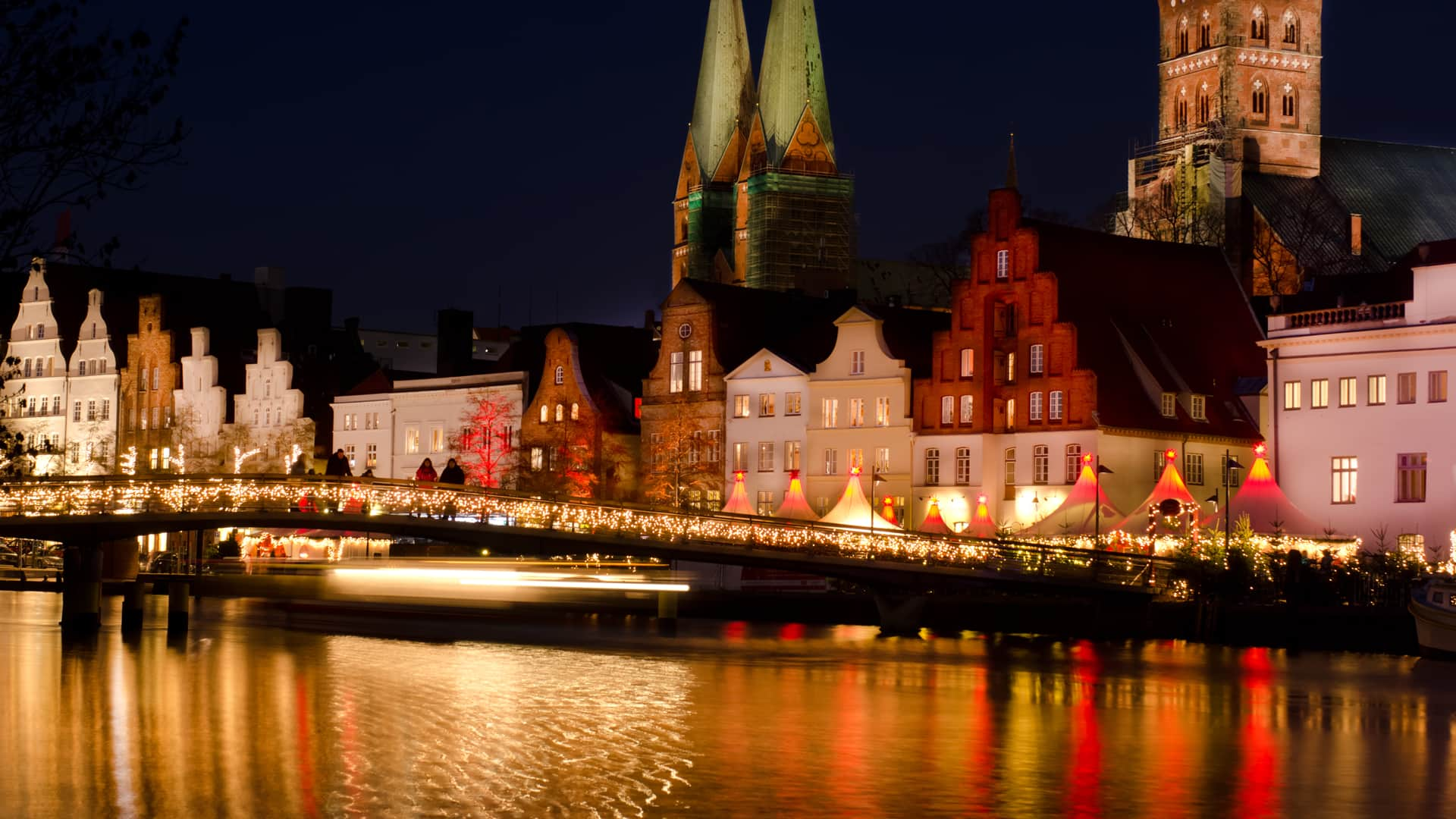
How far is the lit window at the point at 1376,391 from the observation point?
68438mm

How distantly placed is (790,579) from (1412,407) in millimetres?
19726

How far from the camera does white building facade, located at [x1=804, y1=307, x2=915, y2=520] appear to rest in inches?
3287

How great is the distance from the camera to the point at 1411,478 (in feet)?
222

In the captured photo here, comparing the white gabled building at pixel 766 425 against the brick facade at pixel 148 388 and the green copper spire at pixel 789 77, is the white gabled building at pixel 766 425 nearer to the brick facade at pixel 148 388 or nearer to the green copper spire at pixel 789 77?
the brick facade at pixel 148 388

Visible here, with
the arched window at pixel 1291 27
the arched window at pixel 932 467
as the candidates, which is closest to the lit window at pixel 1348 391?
the arched window at pixel 932 467

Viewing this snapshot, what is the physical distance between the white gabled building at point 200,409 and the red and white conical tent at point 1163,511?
5522 cm

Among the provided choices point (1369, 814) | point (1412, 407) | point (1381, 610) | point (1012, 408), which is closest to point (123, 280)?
point (1369, 814)

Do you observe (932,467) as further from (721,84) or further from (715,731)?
(721,84)

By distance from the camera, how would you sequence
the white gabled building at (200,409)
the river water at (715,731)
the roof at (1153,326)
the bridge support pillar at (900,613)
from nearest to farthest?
the river water at (715,731) → the bridge support pillar at (900,613) → the roof at (1153,326) → the white gabled building at (200,409)

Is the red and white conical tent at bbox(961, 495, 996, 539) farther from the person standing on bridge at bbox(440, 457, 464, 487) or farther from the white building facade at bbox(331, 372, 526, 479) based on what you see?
the white building facade at bbox(331, 372, 526, 479)

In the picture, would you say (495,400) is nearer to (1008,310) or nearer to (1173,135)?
(1008,310)

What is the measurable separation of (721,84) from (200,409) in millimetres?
61153

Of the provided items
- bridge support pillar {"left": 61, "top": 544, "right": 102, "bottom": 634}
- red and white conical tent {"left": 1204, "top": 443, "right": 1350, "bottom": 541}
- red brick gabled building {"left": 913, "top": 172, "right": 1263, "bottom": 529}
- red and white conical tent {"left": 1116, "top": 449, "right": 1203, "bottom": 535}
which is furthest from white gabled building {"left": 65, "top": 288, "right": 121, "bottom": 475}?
red and white conical tent {"left": 1204, "top": 443, "right": 1350, "bottom": 541}

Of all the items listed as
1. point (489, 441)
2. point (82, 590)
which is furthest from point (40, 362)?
point (82, 590)
